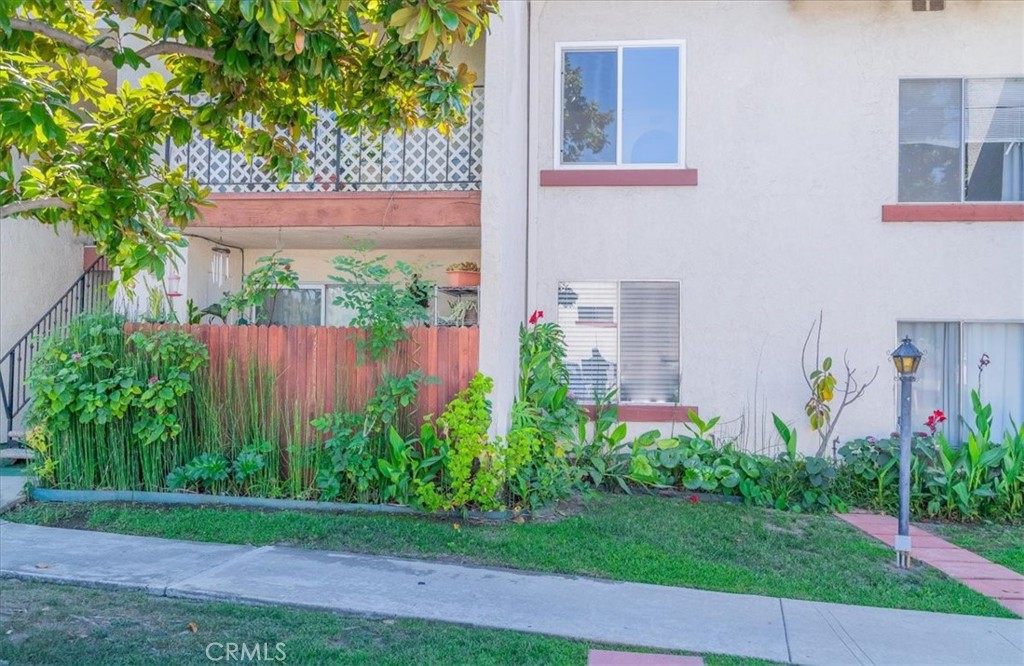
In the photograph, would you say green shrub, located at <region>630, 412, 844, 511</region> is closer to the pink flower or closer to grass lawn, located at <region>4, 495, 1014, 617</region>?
grass lawn, located at <region>4, 495, 1014, 617</region>

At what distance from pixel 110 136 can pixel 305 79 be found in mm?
1360

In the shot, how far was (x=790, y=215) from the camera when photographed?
9.01m

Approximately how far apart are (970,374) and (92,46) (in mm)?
9272

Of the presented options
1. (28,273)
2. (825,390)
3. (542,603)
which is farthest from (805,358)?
(28,273)

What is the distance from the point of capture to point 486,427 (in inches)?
280

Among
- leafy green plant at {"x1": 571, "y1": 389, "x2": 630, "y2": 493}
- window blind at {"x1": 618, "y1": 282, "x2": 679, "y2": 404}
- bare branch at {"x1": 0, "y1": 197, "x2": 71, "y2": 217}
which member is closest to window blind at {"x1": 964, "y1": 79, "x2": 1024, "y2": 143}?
window blind at {"x1": 618, "y1": 282, "x2": 679, "y2": 404}

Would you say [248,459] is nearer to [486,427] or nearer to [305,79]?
[486,427]

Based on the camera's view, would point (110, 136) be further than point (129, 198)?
Yes

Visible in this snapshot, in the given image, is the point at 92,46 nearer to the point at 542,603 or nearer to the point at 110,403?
the point at 110,403

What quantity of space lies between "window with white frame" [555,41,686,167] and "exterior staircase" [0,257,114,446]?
5.85 m

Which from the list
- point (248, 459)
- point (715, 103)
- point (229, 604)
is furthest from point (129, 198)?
point (715, 103)

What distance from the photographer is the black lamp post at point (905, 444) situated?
6129mm

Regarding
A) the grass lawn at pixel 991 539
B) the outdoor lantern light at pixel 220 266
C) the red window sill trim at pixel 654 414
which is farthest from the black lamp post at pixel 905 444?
the outdoor lantern light at pixel 220 266

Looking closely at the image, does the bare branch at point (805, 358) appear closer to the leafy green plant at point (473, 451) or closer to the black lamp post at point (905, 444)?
the black lamp post at point (905, 444)
